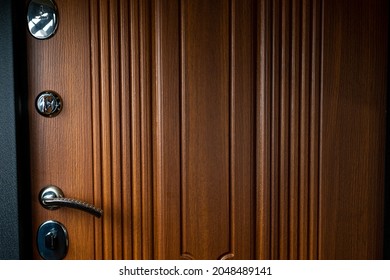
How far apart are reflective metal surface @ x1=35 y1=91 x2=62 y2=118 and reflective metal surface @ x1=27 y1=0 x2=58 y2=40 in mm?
105

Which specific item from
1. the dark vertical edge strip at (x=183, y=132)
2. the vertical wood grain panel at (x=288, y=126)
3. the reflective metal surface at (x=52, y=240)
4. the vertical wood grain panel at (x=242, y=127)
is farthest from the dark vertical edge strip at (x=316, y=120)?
the reflective metal surface at (x=52, y=240)

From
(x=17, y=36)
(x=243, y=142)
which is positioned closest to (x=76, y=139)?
(x=17, y=36)

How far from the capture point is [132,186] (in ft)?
2.10

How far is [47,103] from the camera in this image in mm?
618

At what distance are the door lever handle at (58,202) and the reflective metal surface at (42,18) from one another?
285 mm

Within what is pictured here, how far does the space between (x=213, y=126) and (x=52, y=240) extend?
374 millimetres

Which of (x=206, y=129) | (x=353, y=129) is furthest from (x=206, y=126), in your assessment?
(x=353, y=129)

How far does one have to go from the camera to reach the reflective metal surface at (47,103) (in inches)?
24.3

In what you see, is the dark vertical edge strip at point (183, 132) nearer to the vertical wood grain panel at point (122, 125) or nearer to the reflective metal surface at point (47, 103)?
the vertical wood grain panel at point (122, 125)

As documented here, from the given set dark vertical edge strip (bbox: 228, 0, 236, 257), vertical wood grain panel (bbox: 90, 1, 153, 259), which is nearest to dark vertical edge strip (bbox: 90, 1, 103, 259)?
vertical wood grain panel (bbox: 90, 1, 153, 259)

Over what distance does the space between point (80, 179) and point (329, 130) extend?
1.58ft

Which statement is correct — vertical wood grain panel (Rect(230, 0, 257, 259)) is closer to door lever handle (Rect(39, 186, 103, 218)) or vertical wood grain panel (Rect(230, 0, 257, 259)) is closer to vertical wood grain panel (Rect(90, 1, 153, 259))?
vertical wood grain panel (Rect(90, 1, 153, 259))

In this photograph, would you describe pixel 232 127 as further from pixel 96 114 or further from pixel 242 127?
pixel 96 114
